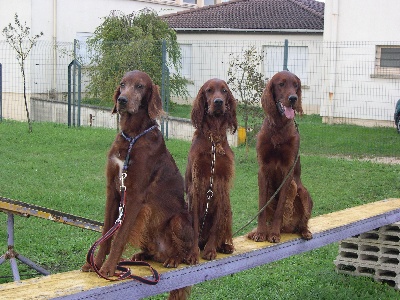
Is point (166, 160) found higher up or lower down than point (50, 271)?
higher up

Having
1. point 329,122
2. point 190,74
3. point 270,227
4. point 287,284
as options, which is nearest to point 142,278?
point 270,227

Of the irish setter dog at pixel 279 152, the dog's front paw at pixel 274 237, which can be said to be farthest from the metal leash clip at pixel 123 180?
the dog's front paw at pixel 274 237

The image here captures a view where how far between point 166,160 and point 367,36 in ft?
51.5

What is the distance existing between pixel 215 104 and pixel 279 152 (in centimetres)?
80

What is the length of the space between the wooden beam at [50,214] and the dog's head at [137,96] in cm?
190

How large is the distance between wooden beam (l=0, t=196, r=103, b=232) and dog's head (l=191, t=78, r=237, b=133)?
1.69m

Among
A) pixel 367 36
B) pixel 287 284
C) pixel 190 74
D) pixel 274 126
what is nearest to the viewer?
pixel 274 126

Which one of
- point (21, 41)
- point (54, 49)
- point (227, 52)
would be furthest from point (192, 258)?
point (54, 49)

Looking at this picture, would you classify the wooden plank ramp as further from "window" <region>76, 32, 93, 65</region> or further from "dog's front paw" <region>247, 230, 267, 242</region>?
"window" <region>76, 32, 93, 65</region>

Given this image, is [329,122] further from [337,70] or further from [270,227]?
[270,227]

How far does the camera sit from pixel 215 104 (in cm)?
416

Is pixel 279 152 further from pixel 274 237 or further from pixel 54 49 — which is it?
pixel 54 49

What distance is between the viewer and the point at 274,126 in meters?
4.73

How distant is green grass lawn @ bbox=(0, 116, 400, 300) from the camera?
6.29 meters
